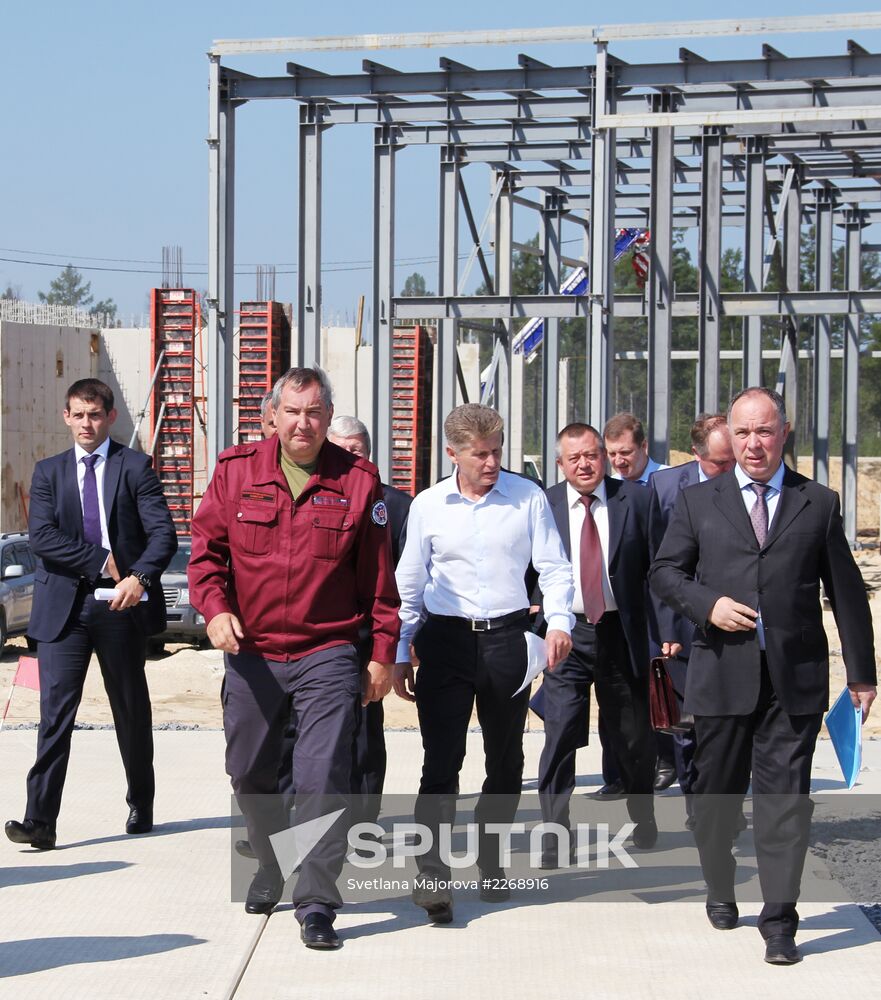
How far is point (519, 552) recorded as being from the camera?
5.75 meters

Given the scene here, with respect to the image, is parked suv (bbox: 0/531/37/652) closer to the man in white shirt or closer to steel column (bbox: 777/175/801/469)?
steel column (bbox: 777/175/801/469)

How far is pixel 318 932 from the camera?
507cm

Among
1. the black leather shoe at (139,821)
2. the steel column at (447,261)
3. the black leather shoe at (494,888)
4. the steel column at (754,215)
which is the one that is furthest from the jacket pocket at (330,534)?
the steel column at (754,215)

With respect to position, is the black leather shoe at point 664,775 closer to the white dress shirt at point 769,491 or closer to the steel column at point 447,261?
the white dress shirt at point 769,491

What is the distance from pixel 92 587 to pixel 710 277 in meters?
13.5

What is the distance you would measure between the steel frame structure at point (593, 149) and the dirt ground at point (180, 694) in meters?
2.54

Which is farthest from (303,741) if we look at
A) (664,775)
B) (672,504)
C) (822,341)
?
(822,341)

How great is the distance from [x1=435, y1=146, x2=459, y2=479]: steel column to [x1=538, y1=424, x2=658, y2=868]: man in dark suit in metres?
14.3

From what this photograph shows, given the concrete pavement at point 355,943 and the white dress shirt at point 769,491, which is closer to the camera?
the concrete pavement at point 355,943

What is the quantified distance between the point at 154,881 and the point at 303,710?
52.0 inches

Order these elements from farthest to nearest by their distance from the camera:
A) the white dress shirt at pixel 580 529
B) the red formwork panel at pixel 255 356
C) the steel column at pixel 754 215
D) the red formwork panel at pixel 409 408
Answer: the red formwork panel at pixel 409 408, the red formwork panel at pixel 255 356, the steel column at pixel 754 215, the white dress shirt at pixel 580 529

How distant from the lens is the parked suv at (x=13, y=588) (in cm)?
1750

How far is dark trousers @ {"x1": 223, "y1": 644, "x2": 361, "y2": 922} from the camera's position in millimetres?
5105

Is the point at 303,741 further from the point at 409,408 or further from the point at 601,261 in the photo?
the point at 409,408
